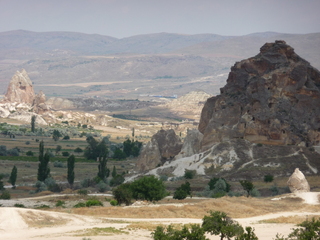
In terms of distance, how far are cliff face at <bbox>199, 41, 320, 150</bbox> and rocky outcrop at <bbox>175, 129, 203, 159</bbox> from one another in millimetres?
1496

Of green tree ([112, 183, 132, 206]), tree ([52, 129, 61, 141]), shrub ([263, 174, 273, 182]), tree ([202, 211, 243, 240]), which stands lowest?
tree ([52, 129, 61, 141])

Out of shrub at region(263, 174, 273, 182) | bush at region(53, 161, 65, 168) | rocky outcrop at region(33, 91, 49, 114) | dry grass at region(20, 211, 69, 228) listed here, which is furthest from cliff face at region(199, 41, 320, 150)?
rocky outcrop at region(33, 91, 49, 114)

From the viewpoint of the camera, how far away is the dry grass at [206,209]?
136 ft

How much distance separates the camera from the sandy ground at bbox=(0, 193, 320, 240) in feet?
107

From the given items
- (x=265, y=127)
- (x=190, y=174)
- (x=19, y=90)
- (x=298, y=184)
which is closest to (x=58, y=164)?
(x=190, y=174)

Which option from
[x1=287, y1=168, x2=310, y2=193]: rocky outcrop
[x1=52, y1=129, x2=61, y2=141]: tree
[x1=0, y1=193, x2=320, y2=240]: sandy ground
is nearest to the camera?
[x1=0, y1=193, x2=320, y2=240]: sandy ground

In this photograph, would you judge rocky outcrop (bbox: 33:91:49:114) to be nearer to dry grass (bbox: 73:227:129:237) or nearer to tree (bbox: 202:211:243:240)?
dry grass (bbox: 73:227:129:237)

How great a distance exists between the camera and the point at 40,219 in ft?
118

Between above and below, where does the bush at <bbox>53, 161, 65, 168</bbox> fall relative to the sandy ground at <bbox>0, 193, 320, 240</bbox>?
below

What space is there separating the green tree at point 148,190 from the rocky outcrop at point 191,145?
2319 centimetres

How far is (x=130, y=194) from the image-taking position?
49.4 meters

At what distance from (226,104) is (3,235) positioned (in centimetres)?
4476

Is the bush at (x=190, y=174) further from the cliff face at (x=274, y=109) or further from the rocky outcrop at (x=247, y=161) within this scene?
the cliff face at (x=274, y=109)

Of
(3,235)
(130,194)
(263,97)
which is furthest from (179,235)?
(263,97)
